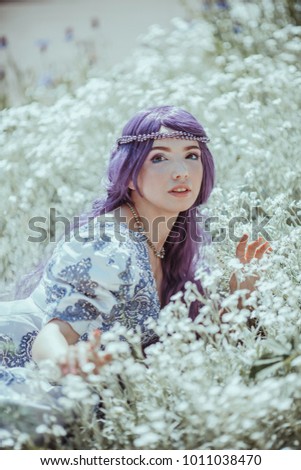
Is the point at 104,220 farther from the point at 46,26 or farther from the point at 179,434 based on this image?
the point at 46,26

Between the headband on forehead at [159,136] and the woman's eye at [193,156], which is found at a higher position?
the headband on forehead at [159,136]

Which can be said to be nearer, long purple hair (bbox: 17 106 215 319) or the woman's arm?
the woman's arm

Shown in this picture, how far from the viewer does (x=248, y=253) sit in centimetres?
238

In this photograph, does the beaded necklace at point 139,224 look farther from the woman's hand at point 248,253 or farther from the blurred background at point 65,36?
the blurred background at point 65,36

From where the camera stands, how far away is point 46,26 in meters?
5.14

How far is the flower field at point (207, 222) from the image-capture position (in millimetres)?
1732

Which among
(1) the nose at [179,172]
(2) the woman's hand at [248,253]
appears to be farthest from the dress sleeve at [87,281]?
(2) the woman's hand at [248,253]

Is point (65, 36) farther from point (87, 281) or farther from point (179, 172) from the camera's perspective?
point (87, 281)

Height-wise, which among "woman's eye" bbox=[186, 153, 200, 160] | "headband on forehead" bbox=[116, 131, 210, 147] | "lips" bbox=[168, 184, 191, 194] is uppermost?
"headband on forehead" bbox=[116, 131, 210, 147]

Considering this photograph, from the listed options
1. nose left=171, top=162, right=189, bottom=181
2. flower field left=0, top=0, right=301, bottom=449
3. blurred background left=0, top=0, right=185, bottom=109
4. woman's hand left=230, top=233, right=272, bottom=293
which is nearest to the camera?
flower field left=0, top=0, right=301, bottom=449

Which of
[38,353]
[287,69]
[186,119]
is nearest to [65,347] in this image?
[38,353]

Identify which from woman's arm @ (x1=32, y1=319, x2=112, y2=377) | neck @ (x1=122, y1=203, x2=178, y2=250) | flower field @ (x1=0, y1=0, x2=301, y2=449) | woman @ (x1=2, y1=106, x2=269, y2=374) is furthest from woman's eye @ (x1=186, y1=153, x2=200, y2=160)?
woman's arm @ (x1=32, y1=319, x2=112, y2=377)

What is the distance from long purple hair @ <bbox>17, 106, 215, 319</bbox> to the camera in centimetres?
224

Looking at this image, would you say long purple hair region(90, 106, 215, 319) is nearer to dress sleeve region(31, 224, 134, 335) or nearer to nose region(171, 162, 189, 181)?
nose region(171, 162, 189, 181)
